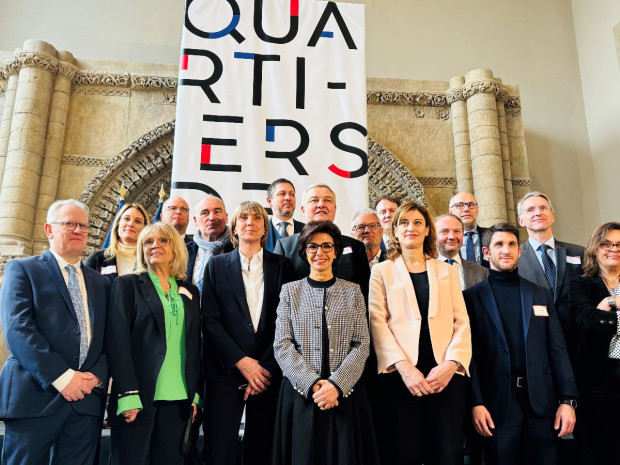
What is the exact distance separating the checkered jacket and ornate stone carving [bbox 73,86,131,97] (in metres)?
4.10

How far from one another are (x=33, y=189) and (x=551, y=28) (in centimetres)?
644

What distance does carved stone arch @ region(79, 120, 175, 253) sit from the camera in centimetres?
505

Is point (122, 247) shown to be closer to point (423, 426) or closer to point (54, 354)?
point (54, 354)

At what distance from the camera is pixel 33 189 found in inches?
193

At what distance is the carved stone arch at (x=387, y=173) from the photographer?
539cm

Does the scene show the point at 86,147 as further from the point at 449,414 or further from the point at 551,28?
the point at 551,28

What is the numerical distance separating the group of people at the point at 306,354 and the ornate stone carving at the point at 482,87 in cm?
341

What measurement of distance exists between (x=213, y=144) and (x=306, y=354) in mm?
2128

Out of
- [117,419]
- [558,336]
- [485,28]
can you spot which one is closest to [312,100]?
[558,336]

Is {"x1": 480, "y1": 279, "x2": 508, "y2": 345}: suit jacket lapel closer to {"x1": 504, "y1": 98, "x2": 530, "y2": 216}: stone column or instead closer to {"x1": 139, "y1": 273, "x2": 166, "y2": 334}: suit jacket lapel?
{"x1": 139, "y1": 273, "x2": 166, "y2": 334}: suit jacket lapel

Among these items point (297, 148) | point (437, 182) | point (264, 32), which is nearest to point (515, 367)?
point (297, 148)

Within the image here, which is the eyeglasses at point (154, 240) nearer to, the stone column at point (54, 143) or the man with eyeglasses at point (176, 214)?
the man with eyeglasses at point (176, 214)

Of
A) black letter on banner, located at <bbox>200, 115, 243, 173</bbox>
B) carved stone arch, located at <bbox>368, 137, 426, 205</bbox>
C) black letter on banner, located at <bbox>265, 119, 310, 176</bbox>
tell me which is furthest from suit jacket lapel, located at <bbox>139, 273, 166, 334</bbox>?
carved stone arch, located at <bbox>368, 137, 426, 205</bbox>

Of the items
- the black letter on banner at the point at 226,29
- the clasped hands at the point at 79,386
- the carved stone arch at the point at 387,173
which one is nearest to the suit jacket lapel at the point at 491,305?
the clasped hands at the point at 79,386
